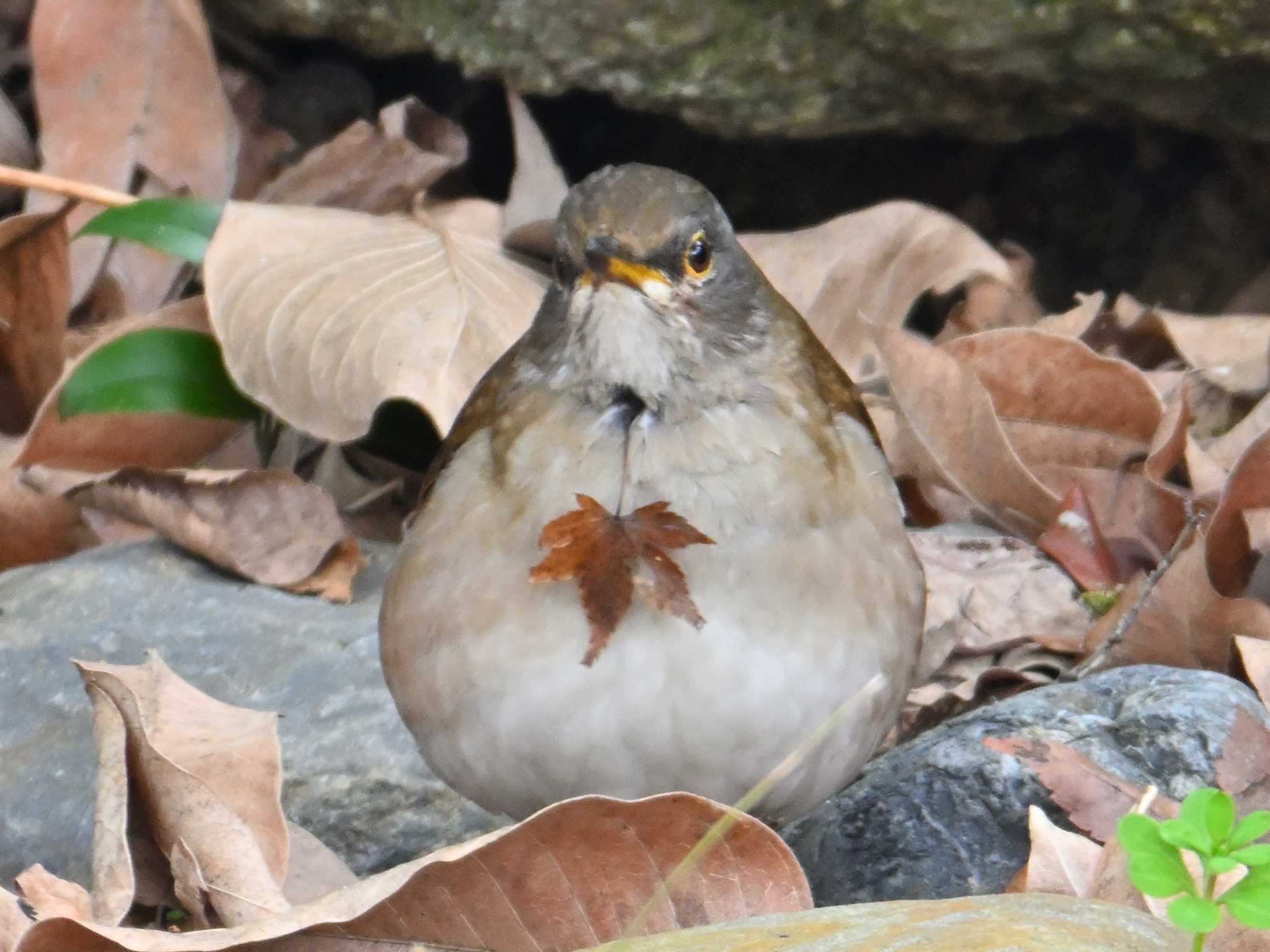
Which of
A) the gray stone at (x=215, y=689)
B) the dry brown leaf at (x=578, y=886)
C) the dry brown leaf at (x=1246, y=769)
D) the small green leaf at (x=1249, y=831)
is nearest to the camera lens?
the small green leaf at (x=1249, y=831)

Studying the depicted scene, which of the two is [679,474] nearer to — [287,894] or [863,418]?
[863,418]

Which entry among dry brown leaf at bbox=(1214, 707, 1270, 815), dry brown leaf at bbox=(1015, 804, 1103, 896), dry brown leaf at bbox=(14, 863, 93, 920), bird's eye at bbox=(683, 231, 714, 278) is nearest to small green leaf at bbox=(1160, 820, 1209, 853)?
dry brown leaf at bbox=(1015, 804, 1103, 896)

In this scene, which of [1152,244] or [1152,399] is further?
[1152,244]

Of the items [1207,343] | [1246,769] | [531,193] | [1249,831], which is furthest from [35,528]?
[1249,831]

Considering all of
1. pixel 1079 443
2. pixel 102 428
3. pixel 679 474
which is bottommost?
pixel 102 428

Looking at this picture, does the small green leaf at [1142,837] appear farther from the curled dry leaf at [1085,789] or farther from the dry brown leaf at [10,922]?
the dry brown leaf at [10,922]

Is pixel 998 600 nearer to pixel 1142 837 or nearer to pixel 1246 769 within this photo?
pixel 1246 769

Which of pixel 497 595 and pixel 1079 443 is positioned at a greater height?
pixel 497 595

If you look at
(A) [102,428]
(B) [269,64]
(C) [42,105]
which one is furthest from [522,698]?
(B) [269,64]

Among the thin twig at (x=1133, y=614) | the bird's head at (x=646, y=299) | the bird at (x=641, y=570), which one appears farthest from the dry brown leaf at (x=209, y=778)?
the thin twig at (x=1133, y=614)
